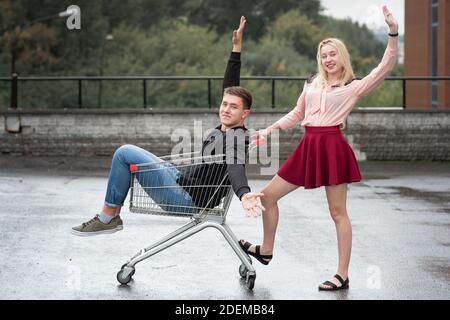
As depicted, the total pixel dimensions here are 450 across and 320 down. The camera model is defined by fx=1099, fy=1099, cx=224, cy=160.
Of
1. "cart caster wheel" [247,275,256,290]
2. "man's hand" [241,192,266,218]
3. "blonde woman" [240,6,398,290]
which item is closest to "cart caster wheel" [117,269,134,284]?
"cart caster wheel" [247,275,256,290]

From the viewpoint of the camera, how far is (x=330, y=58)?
8.27m

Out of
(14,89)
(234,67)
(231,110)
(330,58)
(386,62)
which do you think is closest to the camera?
(386,62)

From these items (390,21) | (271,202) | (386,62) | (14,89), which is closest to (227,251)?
(271,202)

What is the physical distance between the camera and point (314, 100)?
8359 millimetres

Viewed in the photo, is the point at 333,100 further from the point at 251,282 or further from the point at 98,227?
the point at 98,227

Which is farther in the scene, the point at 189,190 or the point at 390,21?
the point at 189,190

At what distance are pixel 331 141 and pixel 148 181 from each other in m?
1.43

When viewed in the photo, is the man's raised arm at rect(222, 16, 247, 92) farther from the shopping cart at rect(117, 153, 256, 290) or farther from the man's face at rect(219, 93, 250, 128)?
the shopping cart at rect(117, 153, 256, 290)

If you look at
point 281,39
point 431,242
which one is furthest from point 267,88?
point 431,242

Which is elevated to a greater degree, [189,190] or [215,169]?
[215,169]

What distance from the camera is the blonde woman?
8266mm

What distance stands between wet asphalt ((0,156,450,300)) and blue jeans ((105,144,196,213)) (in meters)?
0.68

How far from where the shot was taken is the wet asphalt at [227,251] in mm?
8445
